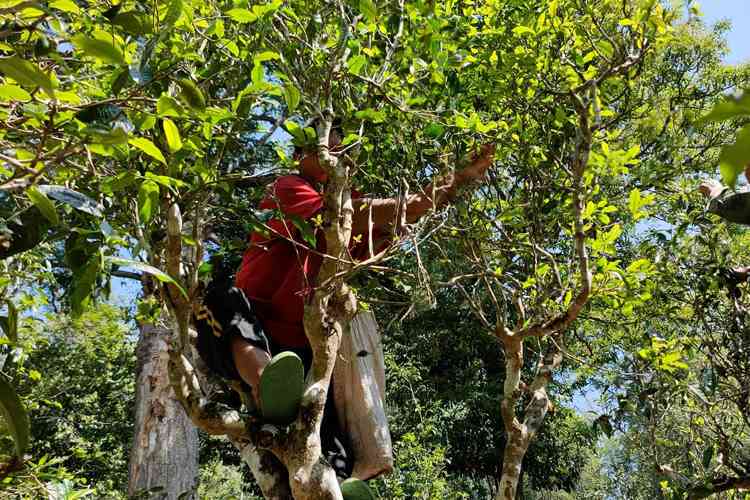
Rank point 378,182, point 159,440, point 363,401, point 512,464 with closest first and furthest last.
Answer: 1. point 363,401
2. point 378,182
3. point 512,464
4. point 159,440

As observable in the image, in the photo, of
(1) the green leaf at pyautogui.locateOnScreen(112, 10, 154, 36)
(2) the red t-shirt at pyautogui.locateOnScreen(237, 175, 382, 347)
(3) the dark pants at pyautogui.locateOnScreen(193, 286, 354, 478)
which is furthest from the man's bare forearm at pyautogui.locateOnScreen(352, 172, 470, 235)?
(1) the green leaf at pyautogui.locateOnScreen(112, 10, 154, 36)

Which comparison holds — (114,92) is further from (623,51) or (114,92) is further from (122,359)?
(122,359)

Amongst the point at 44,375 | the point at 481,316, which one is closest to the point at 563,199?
the point at 481,316

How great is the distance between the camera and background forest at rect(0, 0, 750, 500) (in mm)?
1344

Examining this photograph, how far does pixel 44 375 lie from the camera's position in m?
11.5

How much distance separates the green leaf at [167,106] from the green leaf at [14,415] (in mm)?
540

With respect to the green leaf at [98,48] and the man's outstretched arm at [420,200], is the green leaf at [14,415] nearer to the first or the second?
the green leaf at [98,48]

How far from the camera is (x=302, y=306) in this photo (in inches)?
104

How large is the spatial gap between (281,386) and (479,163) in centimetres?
130

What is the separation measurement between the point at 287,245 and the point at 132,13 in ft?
4.95

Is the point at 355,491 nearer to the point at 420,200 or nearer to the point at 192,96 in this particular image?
the point at 420,200

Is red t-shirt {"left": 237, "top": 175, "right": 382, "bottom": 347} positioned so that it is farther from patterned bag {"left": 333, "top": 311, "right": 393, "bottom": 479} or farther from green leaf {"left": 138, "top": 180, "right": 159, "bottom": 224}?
green leaf {"left": 138, "top": 180, "right": 159, "bottom": 224}

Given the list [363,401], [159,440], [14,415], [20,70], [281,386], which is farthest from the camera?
[159,440]

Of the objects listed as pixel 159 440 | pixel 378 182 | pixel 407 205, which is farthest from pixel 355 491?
pixel 159 440
